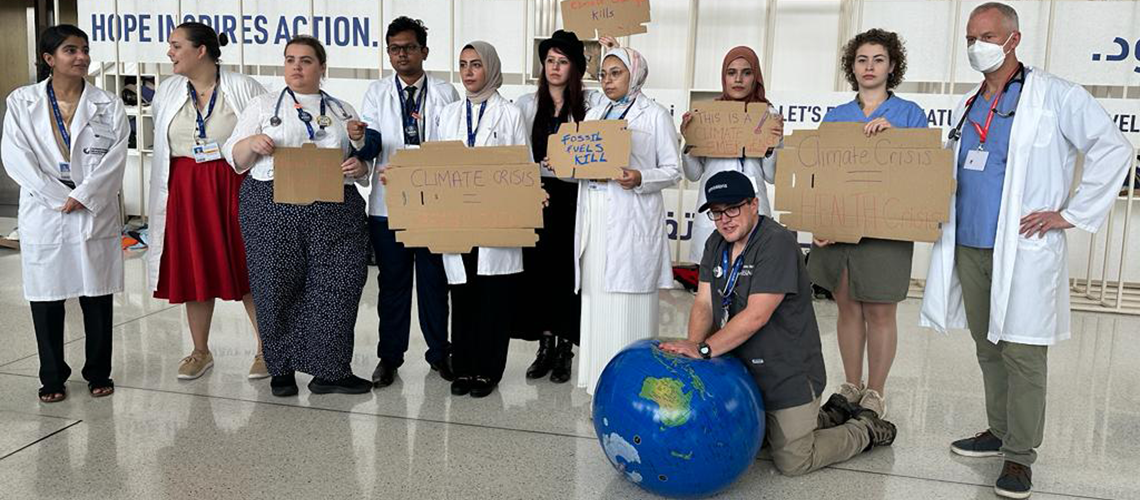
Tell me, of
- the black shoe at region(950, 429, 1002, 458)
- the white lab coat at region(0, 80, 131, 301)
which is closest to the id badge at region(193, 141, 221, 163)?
the white lab coat at region(0, 80, 131, 301)

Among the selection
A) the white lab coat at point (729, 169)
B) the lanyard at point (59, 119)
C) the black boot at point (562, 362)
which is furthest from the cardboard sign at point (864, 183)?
the lanyard at point (59, 119)

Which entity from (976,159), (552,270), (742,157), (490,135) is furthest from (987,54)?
(552,270)

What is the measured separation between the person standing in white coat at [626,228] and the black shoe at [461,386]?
2.20 feet

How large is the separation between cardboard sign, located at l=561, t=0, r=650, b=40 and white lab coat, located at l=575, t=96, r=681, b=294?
1.10 feet

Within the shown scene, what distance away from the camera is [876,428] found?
3229mm

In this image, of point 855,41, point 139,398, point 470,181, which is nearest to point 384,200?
point 470,181

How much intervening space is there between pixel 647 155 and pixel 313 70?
1357 millimetres

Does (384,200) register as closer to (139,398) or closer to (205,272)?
(205,272)

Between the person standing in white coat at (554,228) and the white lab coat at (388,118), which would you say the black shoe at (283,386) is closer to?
the white lab coat at (388,118)

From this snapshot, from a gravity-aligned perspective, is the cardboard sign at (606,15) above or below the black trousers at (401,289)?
above

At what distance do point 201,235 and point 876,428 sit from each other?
289 cm

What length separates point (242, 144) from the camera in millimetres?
3346

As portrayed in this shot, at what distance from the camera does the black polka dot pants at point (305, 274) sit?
11.4ft

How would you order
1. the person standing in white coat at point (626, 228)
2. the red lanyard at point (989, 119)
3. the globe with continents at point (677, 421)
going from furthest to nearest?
1. the person standing in white coat at point (626, 228)
2. the red lanyard at point (989, 119)
3. the globe with continents at point (677, 421)
